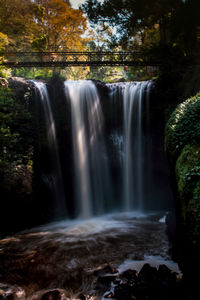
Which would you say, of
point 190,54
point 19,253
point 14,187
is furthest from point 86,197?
point 190,54

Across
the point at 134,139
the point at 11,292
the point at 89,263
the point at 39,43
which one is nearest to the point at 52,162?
the point at 134,139

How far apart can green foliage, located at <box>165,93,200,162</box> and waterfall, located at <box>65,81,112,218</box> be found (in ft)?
18.0

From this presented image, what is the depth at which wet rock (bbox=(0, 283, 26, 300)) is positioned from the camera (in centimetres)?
432

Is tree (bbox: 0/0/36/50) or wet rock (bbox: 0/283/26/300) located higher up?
tree (bbox: 0/0/36/50)

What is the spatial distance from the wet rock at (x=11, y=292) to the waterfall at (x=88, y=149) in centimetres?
616

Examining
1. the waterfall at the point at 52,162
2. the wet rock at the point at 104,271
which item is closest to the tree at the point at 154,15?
the waterfall at the point at 52,162

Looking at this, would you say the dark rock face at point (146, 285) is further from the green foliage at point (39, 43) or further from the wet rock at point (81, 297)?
the green foliage at point (39, 43)

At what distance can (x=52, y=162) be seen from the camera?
11172mm

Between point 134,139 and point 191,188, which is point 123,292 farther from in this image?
point 134,139

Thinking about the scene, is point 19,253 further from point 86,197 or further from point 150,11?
point 150,11

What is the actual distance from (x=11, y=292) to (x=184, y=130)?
Result: 20.3ft

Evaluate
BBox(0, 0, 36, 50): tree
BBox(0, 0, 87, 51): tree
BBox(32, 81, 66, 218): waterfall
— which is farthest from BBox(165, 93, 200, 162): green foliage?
BBox(0, 0, 36, 50): tree

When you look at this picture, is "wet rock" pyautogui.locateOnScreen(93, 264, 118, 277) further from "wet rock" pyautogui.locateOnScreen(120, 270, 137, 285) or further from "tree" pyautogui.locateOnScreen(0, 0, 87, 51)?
"tree" pyautogui.locateOnScreen(0, 0, 87, 51)

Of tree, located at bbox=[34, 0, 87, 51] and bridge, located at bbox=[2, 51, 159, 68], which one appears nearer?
bridge, located at bbox=[2, 51, 159, 68]
